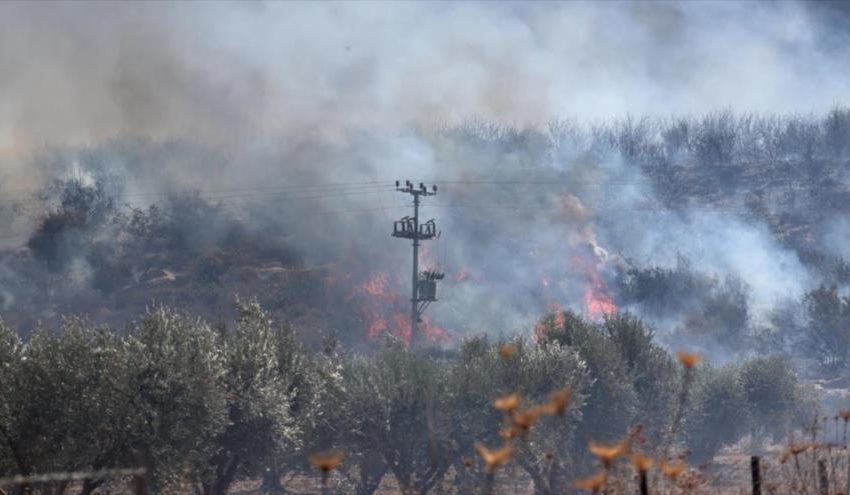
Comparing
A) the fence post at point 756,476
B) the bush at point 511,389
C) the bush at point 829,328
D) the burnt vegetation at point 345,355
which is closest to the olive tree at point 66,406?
the burnt vegetation at point 345,355

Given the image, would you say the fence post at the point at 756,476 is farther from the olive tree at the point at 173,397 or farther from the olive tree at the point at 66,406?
the olive tree at the point at 66,406

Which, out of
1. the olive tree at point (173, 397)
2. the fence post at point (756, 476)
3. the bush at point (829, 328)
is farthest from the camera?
the bush at point (829, 328)

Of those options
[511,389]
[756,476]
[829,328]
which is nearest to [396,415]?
[511,389]

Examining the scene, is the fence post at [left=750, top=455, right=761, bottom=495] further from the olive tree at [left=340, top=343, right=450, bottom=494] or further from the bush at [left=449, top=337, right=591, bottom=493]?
the olive tree at [left=340, top=343, right=450, bottom=494]

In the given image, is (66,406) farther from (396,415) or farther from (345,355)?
(345,355)

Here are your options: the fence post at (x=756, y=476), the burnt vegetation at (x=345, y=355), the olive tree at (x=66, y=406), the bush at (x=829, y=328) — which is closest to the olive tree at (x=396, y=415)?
the burnt vegetation at (x=345, y=355)

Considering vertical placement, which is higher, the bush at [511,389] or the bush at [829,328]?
the bush at [829,328]

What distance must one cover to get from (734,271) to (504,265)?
18192 mm

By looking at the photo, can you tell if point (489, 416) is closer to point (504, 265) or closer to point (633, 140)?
point (504, 265)

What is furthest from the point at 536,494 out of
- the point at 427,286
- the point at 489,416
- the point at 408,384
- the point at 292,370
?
the point at 427,286

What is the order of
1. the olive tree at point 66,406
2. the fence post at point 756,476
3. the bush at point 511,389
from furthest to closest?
the bush at point 511,389
the olive tree at point 66,406
the fence post at point 756,476

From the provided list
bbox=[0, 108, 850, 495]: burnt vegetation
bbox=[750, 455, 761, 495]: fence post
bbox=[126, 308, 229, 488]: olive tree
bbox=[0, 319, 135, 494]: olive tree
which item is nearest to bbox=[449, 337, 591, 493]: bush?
bbox=[0, 108, 850, 495]: burnt vegetation

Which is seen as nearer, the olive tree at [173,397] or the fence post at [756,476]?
the fence post at [756,476]

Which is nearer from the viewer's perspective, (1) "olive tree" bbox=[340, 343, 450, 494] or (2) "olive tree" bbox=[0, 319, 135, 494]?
(2) "olive tree" bbox=[0, 319, 135, 494]
